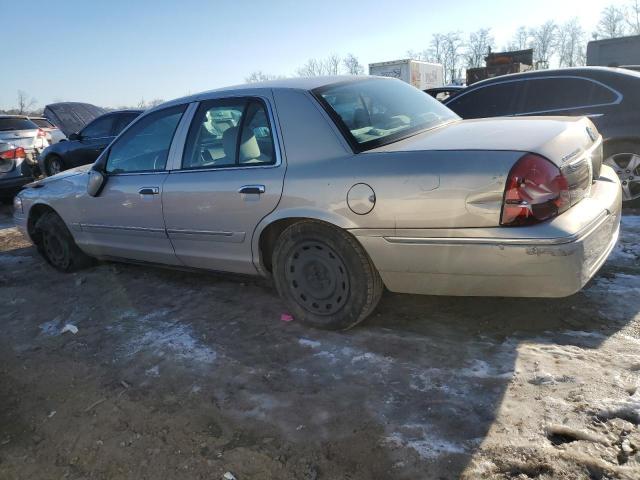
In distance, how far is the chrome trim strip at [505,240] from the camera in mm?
2450

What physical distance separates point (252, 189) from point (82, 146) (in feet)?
28.5

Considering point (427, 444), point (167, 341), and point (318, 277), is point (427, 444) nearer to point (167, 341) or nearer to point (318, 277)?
point (318, 277)

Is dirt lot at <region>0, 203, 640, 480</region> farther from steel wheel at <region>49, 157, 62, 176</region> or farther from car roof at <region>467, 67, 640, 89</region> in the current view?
steel wheel at <region>49, 157, 62, 176</region>

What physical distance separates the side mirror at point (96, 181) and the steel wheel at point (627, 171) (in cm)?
485

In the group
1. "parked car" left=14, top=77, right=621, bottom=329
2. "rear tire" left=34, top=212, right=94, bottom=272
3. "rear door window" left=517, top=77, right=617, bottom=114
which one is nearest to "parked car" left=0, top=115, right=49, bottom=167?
"rear tire" left=34, top=212, right=94, bottom=272

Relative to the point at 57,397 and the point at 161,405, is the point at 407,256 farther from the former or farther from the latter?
the point at 57,397

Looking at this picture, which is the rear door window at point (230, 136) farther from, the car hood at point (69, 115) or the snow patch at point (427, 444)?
the car hood at point (69, 115)

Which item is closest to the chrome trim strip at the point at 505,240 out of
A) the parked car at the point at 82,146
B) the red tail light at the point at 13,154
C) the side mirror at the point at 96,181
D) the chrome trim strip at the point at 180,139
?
the chrome trim strip at the point at 180,139

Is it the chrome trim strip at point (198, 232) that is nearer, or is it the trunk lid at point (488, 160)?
the trunk lid at point (488, 160)

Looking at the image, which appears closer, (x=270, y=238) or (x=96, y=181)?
(x=270, y=238)

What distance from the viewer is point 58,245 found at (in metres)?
5.09

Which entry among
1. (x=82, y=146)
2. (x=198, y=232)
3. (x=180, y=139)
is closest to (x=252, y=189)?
(x=198, y=232)

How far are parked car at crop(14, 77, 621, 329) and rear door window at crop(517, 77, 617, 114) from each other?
2357 millimetres

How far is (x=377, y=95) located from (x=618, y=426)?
8.00 ft
